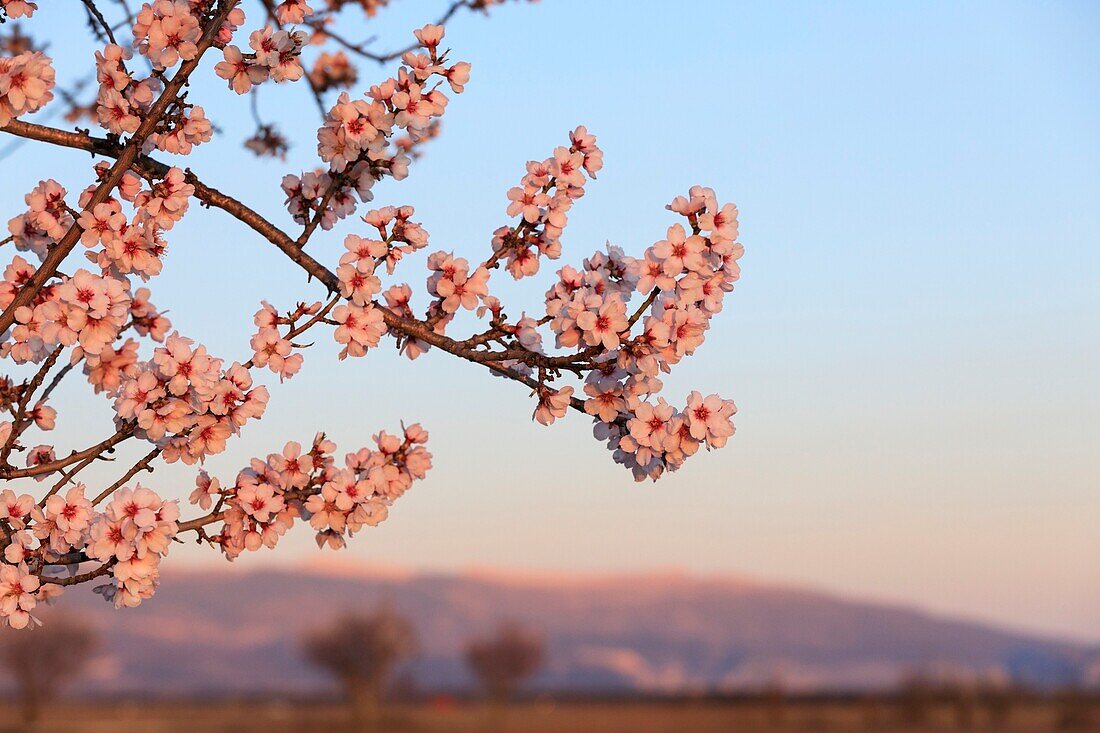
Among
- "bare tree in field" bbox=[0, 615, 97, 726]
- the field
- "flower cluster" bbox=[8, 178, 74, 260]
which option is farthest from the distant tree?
"flower cluster" bbox=[8, 178, 74, 260]

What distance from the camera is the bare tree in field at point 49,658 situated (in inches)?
2672

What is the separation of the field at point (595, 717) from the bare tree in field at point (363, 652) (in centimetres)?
134

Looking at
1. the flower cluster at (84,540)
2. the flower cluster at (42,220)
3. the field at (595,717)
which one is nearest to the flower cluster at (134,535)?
the flower cluster at (84,540)

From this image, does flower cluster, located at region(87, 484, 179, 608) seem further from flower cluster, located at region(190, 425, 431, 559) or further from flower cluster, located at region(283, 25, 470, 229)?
flower cluster, located at region(283, 25, 470, 229)

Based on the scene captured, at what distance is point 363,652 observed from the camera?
68250 mm

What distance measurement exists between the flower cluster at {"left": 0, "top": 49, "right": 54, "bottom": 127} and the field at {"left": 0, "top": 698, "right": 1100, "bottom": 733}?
171 ft

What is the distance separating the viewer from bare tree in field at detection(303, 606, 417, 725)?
221ft

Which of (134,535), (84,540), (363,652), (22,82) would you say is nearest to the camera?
(22,82)

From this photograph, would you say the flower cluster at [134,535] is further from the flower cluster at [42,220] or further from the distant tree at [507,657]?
the distant tree at [507,657]

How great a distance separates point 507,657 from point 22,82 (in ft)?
263

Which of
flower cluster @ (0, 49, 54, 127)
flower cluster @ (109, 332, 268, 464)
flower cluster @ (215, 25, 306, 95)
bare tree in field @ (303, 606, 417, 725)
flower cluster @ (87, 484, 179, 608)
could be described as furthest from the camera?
bare tree in field @ (303, 606, 417, 725)

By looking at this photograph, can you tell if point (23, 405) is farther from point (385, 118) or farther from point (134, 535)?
point (385, 118)

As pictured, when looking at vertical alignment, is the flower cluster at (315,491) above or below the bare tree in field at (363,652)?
below

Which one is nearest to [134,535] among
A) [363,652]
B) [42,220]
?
[42,220]
